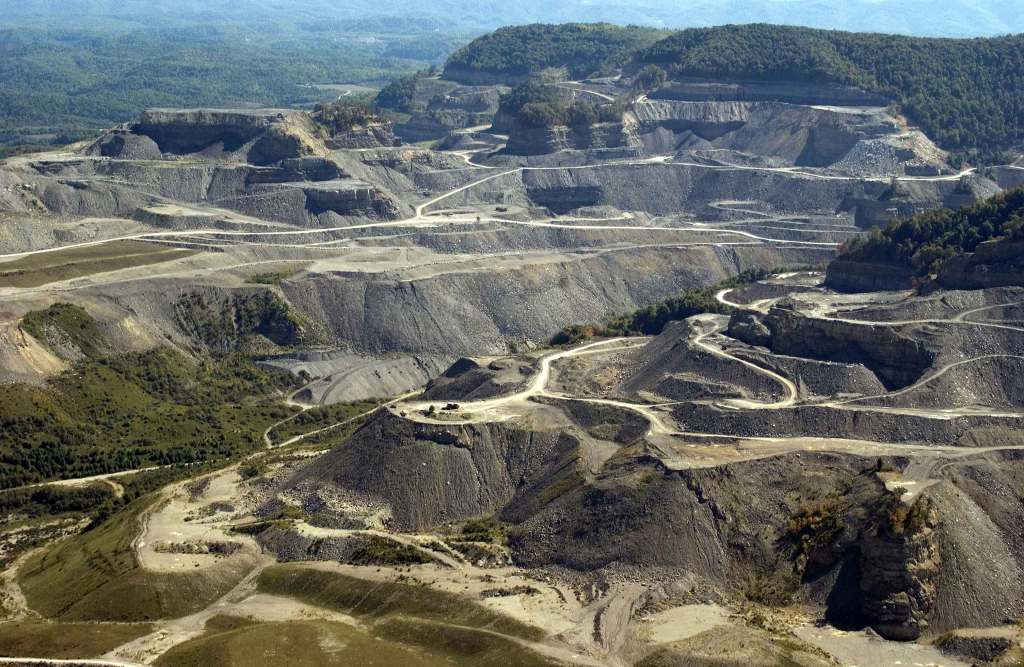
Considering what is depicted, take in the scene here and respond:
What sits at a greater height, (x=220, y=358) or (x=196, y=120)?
(x=196, y=120)

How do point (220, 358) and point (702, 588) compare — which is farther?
point (220, 358)

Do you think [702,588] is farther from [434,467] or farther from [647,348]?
[647,348]

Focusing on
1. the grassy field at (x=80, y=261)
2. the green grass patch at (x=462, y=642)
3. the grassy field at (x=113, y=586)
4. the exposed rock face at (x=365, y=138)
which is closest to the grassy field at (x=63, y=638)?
the grassy field at (x=113, y=586)

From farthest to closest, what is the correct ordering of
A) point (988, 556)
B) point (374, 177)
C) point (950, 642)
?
1. point (374, 177)
2. point (988, 556)
3. point (950, 642)

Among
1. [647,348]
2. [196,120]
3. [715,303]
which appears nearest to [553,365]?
[647,348]

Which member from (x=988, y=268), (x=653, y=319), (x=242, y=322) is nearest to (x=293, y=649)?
(x=653, y=319)

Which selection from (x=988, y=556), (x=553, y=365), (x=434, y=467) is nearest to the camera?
(x=988, y=556)

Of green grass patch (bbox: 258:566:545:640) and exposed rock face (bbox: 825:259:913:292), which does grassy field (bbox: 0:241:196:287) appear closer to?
green grass patch (bbox: 258:566:545:640)
